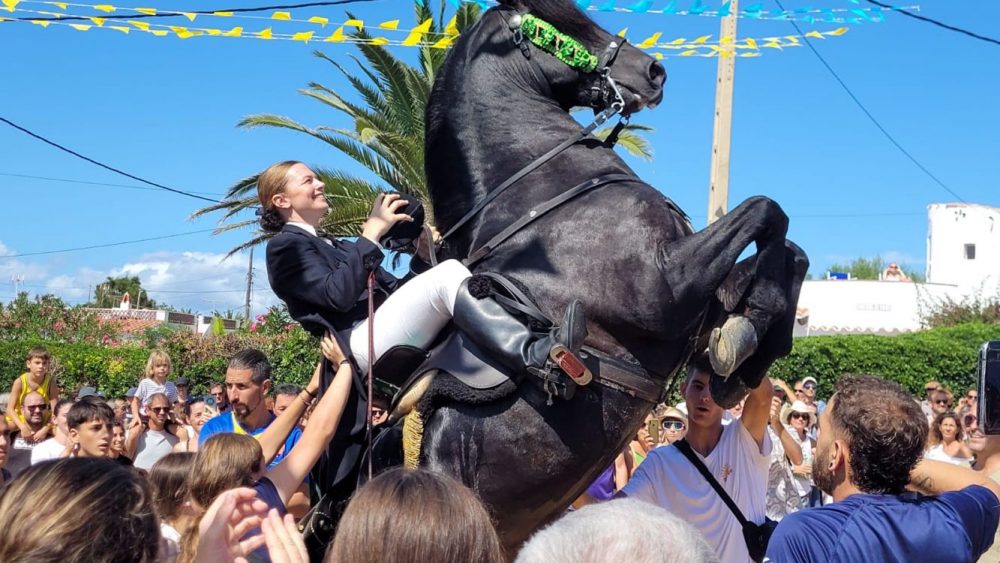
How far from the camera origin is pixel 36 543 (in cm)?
188

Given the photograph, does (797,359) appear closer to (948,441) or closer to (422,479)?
(948,441)

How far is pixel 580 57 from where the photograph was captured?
4090mm

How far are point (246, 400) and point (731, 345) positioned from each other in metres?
3.28

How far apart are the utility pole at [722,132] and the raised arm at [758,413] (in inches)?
327

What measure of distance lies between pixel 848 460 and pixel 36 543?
2.34 m

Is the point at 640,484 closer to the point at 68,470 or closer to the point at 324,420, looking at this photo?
the point at 324,420

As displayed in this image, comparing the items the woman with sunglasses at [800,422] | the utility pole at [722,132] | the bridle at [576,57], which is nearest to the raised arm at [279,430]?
the bridle at [576,57]

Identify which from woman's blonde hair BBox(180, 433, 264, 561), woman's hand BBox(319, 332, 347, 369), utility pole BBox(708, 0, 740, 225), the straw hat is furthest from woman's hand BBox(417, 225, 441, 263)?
utility pole BBox(708, 0, 740, 225)

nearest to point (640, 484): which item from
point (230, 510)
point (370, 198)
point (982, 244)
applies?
point (230, 510)

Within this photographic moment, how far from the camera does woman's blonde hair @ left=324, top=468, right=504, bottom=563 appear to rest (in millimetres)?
1881

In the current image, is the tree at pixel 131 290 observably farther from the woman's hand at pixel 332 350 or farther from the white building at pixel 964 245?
the woman's hand at pixel 332 350

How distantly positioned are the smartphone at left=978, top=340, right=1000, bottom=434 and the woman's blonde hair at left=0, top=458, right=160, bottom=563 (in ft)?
8.32

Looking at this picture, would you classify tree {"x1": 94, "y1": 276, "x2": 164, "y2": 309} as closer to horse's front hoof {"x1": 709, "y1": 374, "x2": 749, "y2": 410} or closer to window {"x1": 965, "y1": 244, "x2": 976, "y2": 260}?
window {"x1": 965, "y1": 244, "x2": 976, "y2": 260}

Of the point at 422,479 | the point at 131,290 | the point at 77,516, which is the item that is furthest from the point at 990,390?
the point at 131,290
